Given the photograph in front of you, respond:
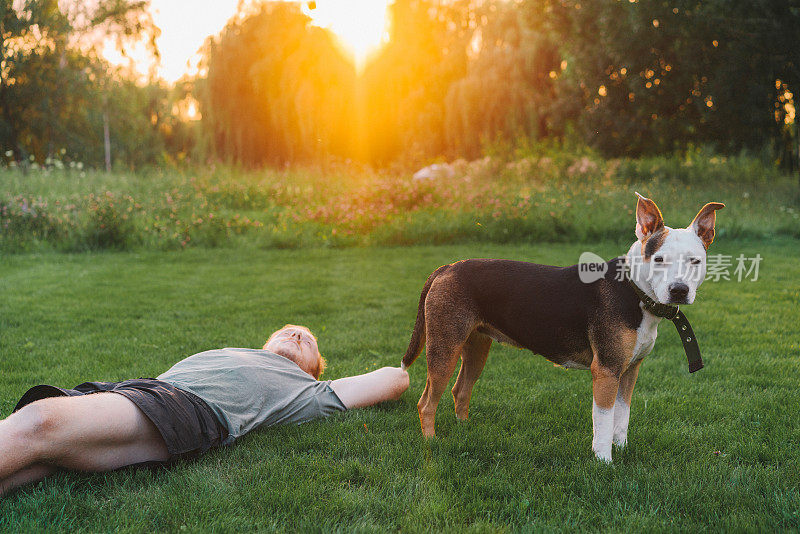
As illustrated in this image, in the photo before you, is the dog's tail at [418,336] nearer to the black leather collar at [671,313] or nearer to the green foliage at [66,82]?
the black leather collar at [671,313]

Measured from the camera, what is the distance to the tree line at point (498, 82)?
645 inches

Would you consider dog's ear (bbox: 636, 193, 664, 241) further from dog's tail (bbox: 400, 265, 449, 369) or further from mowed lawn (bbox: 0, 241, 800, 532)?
mowed lawn (bbox: 0, 241, 800, 532)

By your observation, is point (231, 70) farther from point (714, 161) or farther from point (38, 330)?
point (714, 161)

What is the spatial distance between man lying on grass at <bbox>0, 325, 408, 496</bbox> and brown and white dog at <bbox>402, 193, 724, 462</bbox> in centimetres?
77

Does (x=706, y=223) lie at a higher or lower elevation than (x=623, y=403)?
higher

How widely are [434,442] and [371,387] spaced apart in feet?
2.48

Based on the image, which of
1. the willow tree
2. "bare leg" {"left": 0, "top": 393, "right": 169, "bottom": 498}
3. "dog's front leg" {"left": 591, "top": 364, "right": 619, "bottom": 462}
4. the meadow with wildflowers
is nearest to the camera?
"bare leg" {"left": 0, "top": 393, "right": 169, "bottom": 498}

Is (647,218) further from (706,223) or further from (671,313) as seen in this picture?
(671,313)

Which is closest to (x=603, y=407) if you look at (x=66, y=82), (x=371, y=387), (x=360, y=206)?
(x=371, y=387)

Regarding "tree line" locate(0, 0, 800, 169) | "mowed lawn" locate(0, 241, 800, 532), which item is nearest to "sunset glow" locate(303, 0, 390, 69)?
"tree line" locate(0, 0, 800, 169)

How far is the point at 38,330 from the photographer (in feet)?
18.9

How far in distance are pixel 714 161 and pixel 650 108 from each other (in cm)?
446

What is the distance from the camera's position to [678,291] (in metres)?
2.65

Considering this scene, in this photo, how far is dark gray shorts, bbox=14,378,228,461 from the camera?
110 inches
